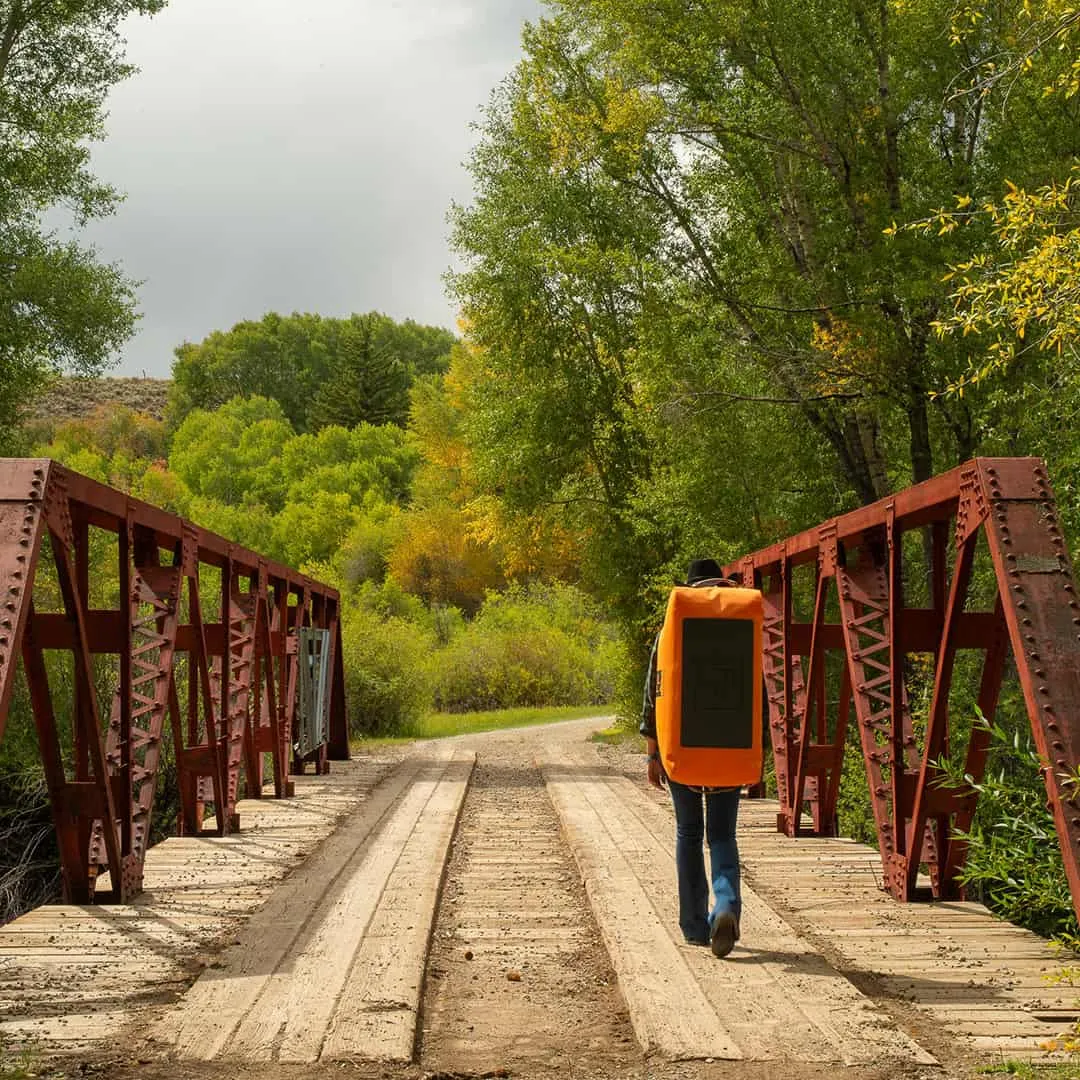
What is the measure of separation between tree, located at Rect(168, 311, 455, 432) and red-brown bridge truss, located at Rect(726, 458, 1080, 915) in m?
92.5

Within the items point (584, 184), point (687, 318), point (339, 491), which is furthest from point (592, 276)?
point (339, 491)

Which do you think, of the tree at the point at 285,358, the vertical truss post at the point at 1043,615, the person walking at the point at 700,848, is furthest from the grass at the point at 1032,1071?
the tree at the point at 285,358

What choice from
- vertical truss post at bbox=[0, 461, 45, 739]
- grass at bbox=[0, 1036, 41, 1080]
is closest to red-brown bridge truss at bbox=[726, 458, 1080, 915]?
grass at bbox=[0, 1036, 41, 1080]

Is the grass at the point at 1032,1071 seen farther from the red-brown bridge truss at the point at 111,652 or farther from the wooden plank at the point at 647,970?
the red-brown bridge truss at the point at 111,652

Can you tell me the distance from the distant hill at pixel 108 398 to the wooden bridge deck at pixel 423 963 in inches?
4902

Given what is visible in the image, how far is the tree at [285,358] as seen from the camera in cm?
10656

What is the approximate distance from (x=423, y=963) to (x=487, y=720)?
27807 millimetres

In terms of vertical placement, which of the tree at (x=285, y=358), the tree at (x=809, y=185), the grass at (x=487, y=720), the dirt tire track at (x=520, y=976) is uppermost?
the tree at (x=285, y=358)

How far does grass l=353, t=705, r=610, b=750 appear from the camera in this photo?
29047mm

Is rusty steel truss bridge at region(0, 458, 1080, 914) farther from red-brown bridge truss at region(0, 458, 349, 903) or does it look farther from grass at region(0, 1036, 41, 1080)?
grass at region(0, 1036, 41, 1080)


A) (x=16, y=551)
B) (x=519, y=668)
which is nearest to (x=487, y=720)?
(x=519, y=668)

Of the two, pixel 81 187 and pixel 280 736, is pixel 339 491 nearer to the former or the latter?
pixel 81 187

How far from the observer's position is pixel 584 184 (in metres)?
25.3

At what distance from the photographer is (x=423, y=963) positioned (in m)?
5.61
